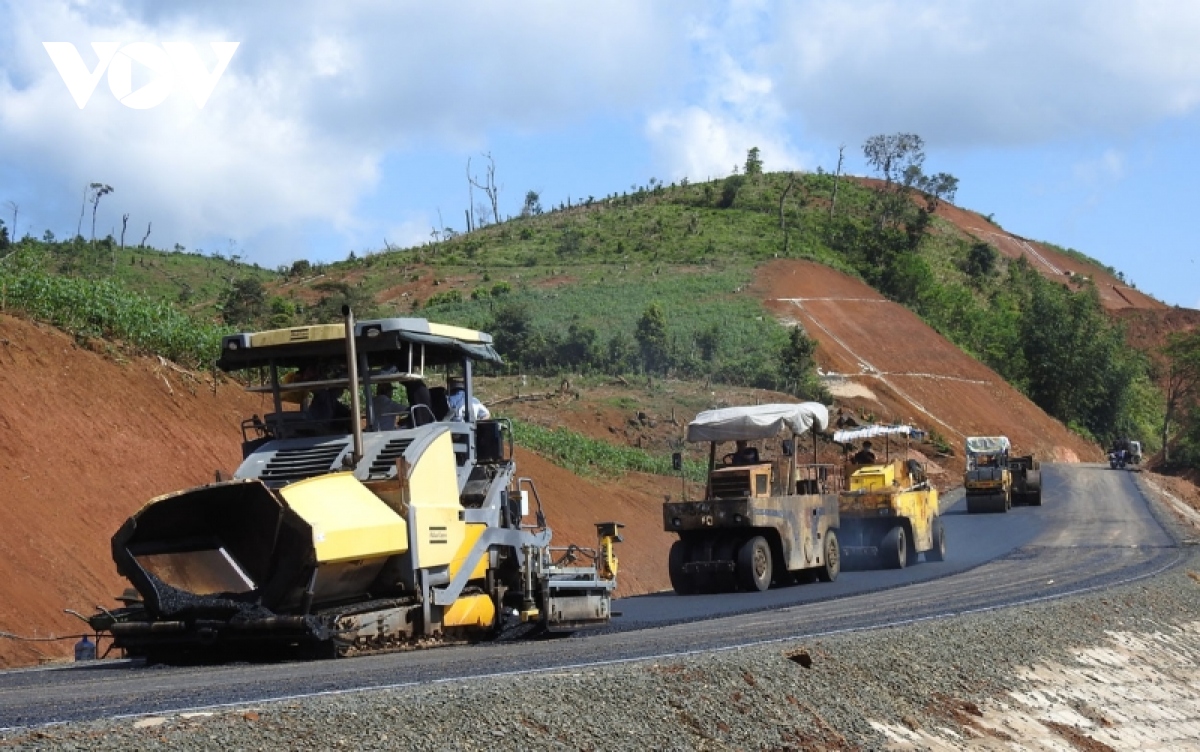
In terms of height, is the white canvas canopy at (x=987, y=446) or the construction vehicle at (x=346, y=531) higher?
the white canvas canopy at (x=987, y=446)

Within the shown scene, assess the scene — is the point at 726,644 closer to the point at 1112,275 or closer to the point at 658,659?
the point at 658,659

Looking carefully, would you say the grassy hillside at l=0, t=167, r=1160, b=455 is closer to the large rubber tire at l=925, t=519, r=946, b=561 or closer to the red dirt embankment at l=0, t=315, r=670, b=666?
the red dirt embankment at l=0, t=315, r=670, b=666

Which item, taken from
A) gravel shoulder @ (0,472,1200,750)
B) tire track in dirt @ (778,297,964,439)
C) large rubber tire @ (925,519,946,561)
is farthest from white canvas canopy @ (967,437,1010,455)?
gravel shoulder @ (0,472,1200,750)

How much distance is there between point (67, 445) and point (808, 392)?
1621 inches

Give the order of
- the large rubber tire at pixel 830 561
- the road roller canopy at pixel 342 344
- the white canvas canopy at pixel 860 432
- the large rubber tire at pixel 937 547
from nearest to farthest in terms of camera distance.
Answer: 1. the road roller canopy at pixel 342 344
2. the large rubber tire at pixel 830 561
3. the large rubber tire at pixel 937 547
4. the white canvas canopy at pixel 860 432

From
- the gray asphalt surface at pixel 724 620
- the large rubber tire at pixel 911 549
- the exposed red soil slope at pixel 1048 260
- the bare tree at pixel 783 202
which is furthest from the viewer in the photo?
the exposed red soil slope at pixel 1048 260

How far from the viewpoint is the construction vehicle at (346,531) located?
38.2ft

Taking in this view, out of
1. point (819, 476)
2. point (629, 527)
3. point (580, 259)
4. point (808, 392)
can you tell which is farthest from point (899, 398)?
point (819, 476)

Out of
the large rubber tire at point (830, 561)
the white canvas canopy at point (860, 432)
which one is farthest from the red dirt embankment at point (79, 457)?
the white canvas canopy at point (860, 432)

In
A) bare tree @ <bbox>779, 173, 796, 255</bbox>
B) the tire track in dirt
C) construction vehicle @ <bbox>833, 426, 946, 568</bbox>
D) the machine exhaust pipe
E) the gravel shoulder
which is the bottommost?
the gravel shoulder

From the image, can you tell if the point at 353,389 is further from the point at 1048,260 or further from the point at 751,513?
the point at 1048,260

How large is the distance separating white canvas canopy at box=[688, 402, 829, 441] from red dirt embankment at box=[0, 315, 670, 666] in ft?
17.9

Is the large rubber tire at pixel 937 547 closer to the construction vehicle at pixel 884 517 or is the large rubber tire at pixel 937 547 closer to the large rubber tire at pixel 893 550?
the construction vehicle at pixel 884 517

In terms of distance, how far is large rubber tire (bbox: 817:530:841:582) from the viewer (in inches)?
1006
